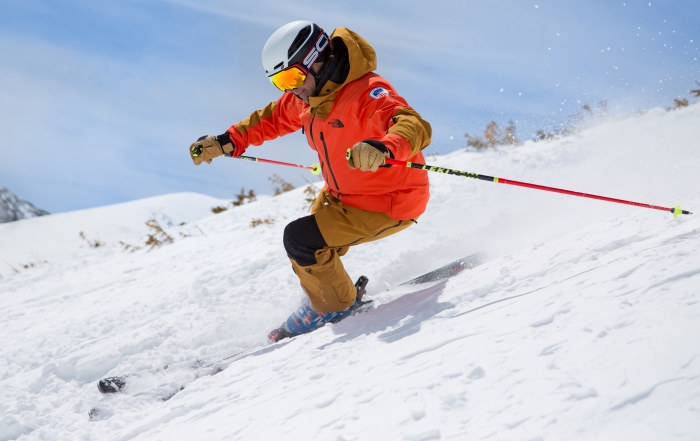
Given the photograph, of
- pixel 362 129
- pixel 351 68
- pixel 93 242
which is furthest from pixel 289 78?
pixel 93 242

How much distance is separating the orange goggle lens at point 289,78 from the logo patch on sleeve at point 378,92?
0.53 metres

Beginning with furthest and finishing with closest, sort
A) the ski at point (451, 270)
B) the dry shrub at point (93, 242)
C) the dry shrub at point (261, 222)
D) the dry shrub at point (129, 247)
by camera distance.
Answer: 1. the dry shrub at point (93, 242)
2. the dry shrub at point (129, 247)
3. the dry shrub at point (261, 222)
4. the ski at point (451, 270)

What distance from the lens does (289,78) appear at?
394 cm

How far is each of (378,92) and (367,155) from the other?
91 cm

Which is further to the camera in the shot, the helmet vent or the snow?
the helmet vent

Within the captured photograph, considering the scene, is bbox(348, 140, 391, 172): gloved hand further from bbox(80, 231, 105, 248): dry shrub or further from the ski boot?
bbox(80, 231, 105, 248): dry shrub

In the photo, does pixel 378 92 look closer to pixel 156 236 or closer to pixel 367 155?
pixel 367 155

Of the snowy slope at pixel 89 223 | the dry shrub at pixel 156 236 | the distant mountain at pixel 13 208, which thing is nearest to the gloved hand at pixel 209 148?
the dry shrub at pixel 156 236

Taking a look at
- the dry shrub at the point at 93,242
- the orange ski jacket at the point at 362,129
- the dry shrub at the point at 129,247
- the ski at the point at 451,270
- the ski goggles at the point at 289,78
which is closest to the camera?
the orange ski jacket at the point at 362,129

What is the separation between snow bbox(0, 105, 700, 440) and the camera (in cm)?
177

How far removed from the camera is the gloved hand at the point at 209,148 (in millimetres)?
4828

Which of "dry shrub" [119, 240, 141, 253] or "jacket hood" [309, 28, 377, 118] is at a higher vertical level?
"dry shrub" [119, 240, 141, 253]

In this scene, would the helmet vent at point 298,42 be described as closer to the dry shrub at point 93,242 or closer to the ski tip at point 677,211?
the ski tip at point 677,211

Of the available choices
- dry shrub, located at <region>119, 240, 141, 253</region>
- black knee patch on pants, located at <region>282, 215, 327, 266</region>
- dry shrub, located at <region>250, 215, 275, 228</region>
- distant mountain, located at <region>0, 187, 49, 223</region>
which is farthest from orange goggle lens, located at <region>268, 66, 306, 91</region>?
distant mountain, located at <region>0, 187, 49, 223</region>
